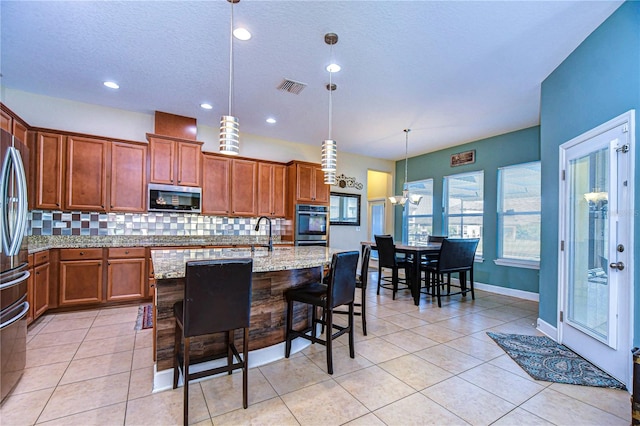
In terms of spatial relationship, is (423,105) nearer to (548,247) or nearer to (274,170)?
(548,247)

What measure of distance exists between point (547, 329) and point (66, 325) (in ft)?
18.1

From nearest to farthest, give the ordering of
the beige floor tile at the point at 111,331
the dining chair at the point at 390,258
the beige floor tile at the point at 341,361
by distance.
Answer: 1. the beige floor tile at the point at 341,361
2. the beige floor tile at the point at 111,331
3. the dining chair at the point at 390,258

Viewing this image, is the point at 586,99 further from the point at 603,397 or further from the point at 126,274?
the point at 126,274

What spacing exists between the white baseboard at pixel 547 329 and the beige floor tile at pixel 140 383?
12.8ft

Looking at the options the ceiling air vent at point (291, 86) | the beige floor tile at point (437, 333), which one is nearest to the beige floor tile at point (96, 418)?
the beige floor tile at point (437, 333)

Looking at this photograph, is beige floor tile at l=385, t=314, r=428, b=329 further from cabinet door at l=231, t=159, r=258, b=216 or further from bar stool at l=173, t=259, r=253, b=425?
cabinet door at l=231, t=159, r=258, b=216

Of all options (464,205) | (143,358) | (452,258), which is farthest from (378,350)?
(464,205)

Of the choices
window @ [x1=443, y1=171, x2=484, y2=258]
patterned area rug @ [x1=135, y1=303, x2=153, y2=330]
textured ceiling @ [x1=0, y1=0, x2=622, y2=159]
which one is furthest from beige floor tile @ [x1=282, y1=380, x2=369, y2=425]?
Answer: window @ [x1=443, y1=171, x2=484, y2=258]

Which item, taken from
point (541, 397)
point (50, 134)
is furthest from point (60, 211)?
point (541, 397)

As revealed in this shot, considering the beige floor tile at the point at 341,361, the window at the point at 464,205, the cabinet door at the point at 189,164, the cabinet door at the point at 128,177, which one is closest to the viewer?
the beige floor tile at the point at 341,361

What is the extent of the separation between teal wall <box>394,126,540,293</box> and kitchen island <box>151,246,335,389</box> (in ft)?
13.2

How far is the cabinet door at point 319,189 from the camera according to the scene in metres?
5.71

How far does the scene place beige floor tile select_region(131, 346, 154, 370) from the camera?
2.44 meters

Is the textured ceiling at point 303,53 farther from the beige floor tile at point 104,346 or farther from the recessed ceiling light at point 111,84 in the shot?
the beige floor tile at point 104,346
